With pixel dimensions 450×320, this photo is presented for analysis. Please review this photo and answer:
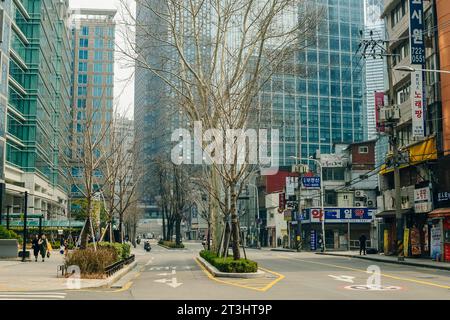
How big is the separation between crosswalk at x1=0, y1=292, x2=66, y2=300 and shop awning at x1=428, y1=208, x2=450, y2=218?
25.3 m

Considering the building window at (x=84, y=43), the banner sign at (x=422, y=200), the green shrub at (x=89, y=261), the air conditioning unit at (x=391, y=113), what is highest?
the building window at (x=84, y=43)

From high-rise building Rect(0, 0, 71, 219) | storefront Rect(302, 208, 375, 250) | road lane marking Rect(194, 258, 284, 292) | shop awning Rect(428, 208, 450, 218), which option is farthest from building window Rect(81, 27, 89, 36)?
road lane marking Rect(194, 258, 284, 292)

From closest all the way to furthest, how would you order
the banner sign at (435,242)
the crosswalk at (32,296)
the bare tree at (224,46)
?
the crosswalk at (32,296)
the bare tree at (224,46)
the banner sign at (435,242)

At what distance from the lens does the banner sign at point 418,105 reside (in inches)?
1464

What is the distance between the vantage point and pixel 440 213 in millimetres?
34344

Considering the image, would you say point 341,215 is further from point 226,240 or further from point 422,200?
point 226,240

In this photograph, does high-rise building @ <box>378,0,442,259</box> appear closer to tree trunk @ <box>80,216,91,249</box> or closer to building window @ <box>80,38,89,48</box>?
tree trunk @ <box>80,216,91,249</box>

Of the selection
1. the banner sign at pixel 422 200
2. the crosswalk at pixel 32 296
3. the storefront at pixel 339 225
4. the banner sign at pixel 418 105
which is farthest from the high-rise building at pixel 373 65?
the crosswalk at pixel 32 296

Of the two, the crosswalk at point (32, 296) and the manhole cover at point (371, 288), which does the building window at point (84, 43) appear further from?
the manhole cover at point (371, 288)

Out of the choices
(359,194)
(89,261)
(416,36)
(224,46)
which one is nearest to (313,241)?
(359,194)

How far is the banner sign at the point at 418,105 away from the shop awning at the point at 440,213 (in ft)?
17.2

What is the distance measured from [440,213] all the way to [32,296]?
26631 millimetres

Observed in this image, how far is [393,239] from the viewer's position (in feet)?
155
